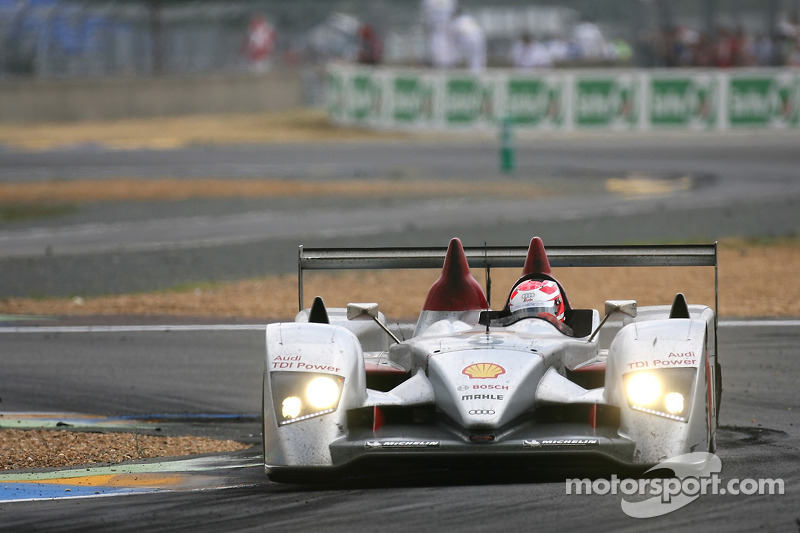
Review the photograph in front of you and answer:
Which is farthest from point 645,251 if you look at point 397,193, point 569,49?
point 569,49

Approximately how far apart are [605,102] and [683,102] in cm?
183

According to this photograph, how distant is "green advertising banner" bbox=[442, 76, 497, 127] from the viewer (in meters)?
35.6

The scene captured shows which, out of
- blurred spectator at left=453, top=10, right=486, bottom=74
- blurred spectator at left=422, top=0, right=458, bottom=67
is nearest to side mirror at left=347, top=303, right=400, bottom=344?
blurred spectator at left=453, top=10, right=486, bottom=74

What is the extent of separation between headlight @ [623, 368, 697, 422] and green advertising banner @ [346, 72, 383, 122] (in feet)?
101

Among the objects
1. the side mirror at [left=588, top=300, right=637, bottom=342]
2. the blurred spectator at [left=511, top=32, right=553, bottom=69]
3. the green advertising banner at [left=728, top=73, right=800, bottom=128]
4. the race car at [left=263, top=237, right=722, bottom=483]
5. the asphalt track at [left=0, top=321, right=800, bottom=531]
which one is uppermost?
the blurred spectator at [left=511, top=32, right=553, bottom=69]

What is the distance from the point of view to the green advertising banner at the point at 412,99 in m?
36.4

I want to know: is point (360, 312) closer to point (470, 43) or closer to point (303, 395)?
point (303, 395)

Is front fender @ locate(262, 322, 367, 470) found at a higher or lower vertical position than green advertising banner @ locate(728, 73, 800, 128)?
lower

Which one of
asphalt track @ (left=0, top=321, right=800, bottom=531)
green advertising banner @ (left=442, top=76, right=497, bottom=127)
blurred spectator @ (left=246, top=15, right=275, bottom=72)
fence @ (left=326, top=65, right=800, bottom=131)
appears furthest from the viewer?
blurred spectator @ (left=246, top=15, right=275, bottom=72)

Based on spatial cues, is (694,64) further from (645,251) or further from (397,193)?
(645,251)

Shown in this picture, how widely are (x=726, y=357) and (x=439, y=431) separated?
488 cm

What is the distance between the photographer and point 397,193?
25797 mm

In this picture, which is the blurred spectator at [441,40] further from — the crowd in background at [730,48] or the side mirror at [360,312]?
the side mirror at [360,312]

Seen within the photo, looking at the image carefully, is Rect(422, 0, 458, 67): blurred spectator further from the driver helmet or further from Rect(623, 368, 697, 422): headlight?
Rect(623, 368, 697, 422): headlight
